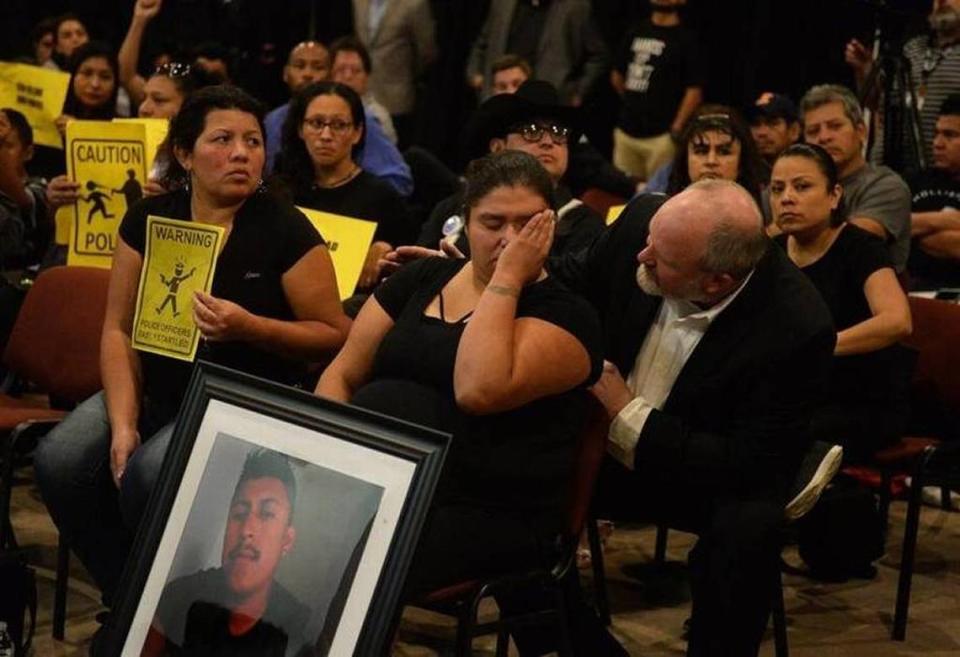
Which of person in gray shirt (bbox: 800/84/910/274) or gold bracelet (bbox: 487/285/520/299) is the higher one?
person in gray shirt (bbox: 800/84/910/274)

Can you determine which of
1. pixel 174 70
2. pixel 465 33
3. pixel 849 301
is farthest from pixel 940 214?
pixel 465 33

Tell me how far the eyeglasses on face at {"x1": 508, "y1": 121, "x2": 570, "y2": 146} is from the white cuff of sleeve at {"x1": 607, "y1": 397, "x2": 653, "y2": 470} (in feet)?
5.16

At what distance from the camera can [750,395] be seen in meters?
3.82

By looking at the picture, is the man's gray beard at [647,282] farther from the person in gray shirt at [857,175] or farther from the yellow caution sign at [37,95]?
the yellow caution sign at [37,95]

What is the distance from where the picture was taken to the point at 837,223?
4996mm

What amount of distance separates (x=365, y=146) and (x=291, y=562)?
12.9 feet

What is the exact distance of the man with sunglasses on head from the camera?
16.4 feet

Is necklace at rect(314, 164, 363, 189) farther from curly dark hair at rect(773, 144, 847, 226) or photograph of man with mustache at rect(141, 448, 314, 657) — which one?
photograph of man with mustache at rect(141, 448, 314, 657)

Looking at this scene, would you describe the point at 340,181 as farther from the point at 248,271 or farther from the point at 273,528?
the point at 273,528

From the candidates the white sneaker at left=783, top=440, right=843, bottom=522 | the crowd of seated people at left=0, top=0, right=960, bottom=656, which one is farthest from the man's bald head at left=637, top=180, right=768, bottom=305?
the white sneaker at left=783, top=440, right=843, bottom=522

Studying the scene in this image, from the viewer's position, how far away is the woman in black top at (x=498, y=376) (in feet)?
11.4

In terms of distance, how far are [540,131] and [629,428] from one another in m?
1.68

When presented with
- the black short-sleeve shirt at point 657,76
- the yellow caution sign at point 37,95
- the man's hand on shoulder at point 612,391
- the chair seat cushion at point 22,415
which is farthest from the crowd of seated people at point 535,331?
the black short-sleeve shirt at point 657,76

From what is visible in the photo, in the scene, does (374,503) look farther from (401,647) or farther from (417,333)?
(401,647)
